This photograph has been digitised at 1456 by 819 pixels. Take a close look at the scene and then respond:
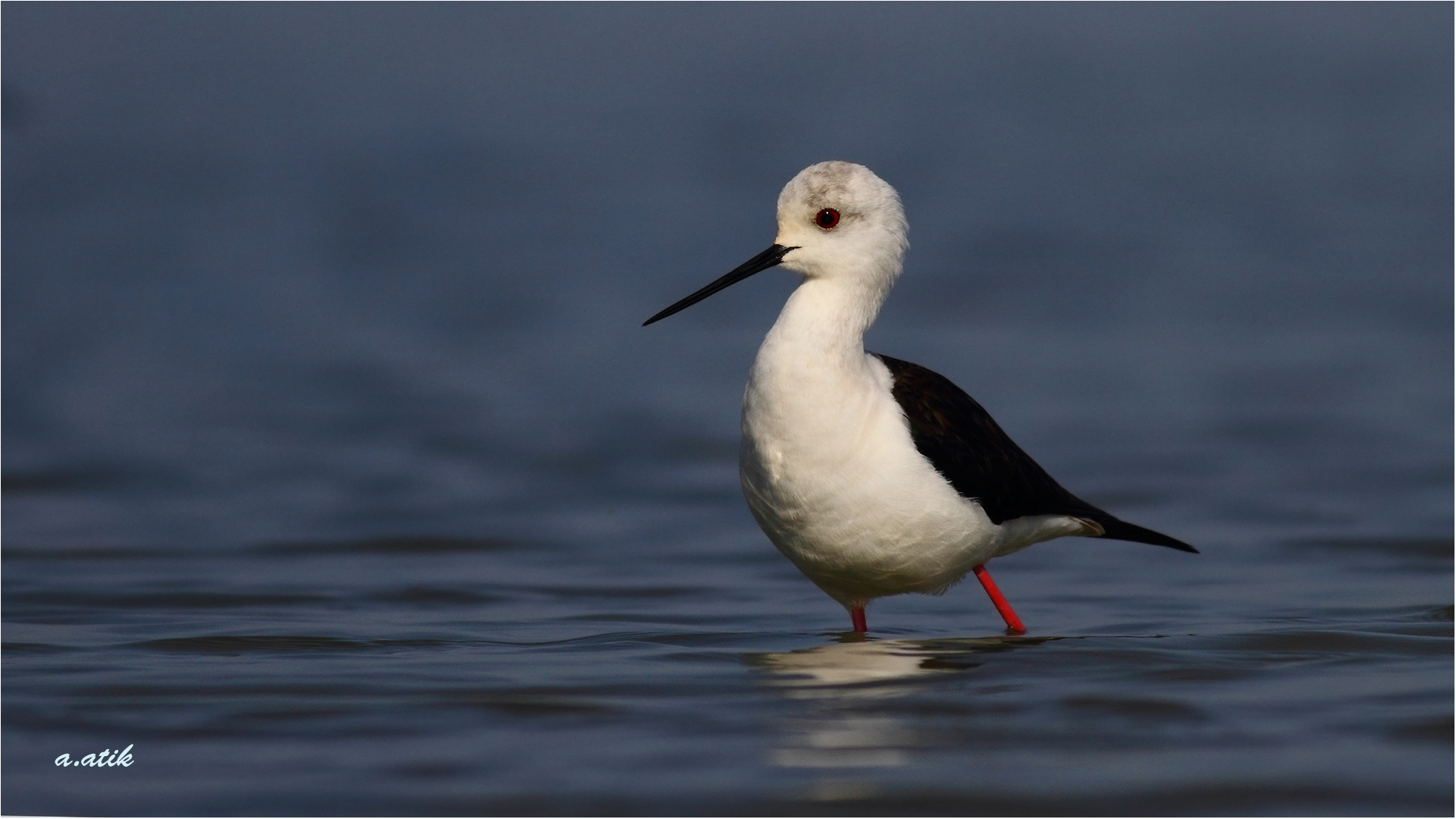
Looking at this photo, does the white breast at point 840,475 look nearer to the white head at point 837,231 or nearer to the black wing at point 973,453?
the black wing at point 973,453

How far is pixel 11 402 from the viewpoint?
12109 millimetres

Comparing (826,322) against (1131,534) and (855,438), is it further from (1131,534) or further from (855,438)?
(1131,534)

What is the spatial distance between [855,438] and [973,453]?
1.72 feet

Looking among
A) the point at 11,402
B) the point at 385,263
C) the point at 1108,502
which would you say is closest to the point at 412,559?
the point at 1108,502

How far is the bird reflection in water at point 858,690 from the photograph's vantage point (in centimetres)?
459

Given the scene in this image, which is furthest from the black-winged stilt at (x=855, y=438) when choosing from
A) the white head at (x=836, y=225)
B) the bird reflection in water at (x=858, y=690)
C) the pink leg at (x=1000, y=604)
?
the bird reflection in water at (x=858, y=690)

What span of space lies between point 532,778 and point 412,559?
4127 mm

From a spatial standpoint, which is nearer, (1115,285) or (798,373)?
(798,373)

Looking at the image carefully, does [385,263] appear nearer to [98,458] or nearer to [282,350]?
[282,350]

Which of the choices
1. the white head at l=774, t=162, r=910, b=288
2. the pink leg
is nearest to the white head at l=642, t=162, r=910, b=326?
the white head at l=774, t=162, r=910, b=288

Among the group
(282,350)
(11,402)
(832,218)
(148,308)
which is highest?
(148,308)

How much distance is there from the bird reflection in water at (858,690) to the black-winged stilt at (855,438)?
0.28 meters

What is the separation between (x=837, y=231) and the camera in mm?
6113

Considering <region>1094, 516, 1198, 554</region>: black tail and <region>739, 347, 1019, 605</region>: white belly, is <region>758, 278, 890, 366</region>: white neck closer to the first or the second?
<region>739, 347, 1019, 605</region>: white belly
